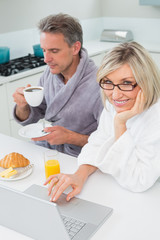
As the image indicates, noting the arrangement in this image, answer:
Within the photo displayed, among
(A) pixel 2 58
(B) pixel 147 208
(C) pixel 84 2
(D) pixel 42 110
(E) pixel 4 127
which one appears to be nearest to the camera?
(B) pixel 147 208

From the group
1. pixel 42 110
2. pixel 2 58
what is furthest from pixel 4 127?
pixel 42 110

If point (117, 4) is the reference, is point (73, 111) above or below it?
below

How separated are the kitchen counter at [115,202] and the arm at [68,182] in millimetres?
33

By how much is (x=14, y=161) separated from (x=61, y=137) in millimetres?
376

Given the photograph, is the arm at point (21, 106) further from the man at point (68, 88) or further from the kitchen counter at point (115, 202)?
the kitchen counter at point (115, 202)

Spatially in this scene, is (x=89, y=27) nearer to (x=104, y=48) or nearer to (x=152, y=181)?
(x=104, y=48)

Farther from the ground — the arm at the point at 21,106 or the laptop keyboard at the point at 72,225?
the arm at the point at 21,106

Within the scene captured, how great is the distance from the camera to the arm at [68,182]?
1.42 metres

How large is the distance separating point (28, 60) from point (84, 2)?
1312 mm

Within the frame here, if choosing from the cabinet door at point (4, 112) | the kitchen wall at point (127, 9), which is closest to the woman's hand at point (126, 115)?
the cabinet door at point (4, 112)

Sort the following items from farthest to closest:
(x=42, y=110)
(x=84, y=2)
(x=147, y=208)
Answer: (x=84, y=2)
(x=42, y=110)
(x=147, y=208)

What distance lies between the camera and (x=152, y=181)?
1441mm

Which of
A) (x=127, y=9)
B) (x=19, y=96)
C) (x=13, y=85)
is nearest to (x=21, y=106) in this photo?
(x=19, y=96)

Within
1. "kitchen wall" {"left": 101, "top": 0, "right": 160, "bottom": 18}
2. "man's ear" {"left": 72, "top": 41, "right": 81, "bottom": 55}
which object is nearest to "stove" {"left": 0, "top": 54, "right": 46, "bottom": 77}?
"man's ear" {"left": 72, "top": 41, "right": 81, "bottom": 55}
